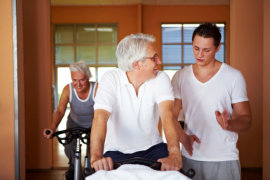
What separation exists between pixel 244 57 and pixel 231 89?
8.69ft

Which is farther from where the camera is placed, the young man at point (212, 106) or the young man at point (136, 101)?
the young man at point (212, 106)

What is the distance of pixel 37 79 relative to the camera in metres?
4.95

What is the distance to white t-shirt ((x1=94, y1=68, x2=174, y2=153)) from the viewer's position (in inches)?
78.3

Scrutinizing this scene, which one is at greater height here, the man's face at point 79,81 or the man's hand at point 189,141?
the man's face at point 79,81

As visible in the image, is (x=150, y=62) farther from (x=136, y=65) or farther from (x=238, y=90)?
(x=238, y=90)

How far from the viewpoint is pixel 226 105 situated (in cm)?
225

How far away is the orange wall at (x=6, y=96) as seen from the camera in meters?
3.46

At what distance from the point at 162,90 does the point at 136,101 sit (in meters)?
0.15

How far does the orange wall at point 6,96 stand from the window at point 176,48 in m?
5.82

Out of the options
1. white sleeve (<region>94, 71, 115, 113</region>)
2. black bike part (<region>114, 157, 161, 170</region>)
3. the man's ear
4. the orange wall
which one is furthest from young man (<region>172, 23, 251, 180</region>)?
the orange wall

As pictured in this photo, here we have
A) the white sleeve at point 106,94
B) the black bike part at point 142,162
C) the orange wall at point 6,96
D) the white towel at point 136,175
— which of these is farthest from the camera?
the orange wall at point 6,96

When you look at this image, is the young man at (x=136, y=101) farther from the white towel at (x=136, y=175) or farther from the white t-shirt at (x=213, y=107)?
the white towel at (x=136, y=175)

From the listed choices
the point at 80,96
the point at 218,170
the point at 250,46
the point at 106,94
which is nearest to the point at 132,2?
the point at 250,46

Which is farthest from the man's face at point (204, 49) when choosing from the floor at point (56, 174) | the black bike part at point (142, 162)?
the floor at point (56, 174)
